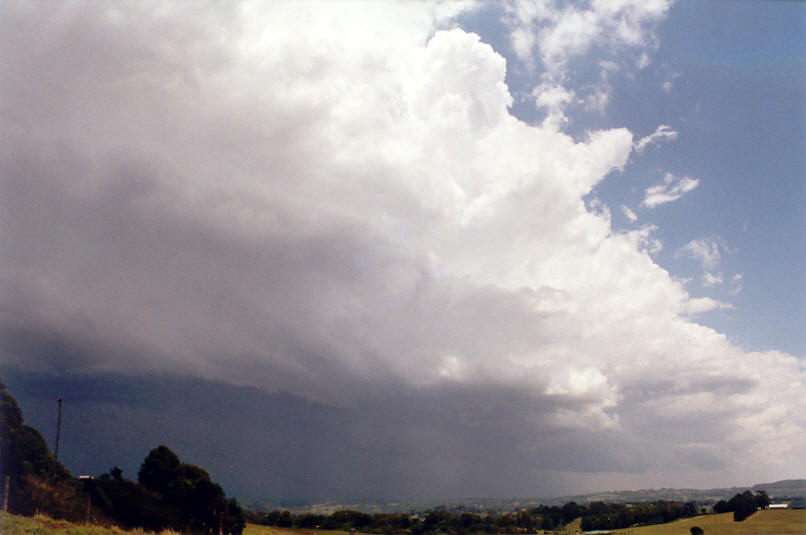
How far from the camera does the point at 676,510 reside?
334 feet

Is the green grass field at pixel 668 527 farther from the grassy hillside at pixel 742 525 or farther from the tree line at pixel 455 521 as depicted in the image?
the tree line at pixel 455 521

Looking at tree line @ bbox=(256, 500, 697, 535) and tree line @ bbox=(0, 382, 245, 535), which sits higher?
tree line @ bbox=(0, 382, 245, 535)

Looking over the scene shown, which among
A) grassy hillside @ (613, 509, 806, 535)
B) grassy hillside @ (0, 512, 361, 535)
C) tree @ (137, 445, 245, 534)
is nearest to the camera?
grassy hillside @ (0, 512, 361, 535)

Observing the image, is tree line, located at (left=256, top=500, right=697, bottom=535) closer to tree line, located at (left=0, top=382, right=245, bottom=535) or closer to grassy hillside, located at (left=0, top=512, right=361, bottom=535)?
tree line, located at (left=0, top=382, right=245, bottom=535)

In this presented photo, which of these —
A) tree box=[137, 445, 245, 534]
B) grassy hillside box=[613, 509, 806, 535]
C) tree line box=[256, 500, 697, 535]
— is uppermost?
tree box=[137, 445, 245, 534]

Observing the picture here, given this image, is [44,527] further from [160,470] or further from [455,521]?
[455,521]

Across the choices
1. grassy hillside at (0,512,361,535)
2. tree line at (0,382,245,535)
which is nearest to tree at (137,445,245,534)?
tree line at (0,382,245,535)

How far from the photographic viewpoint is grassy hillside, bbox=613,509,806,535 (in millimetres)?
65688

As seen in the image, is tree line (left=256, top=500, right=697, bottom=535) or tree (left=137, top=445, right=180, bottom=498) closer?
tree (left=137, top=445, right=180, bottom=498)

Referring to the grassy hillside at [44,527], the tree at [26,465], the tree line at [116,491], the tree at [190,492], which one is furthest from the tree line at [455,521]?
the grassy hillside at [44,527]

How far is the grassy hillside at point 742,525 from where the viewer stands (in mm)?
65688

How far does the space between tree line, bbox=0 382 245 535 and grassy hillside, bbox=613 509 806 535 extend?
64206mm

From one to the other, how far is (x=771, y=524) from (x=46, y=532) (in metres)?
83.9

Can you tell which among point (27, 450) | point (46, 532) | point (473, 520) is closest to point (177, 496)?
point (27, 450)
